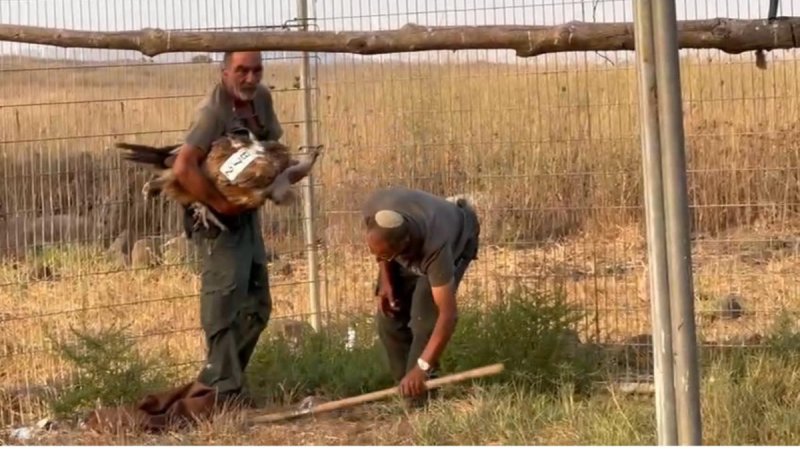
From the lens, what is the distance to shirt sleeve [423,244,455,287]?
6555mm

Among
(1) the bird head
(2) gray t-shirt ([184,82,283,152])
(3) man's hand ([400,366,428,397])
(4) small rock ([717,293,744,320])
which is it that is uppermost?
(2) gray t-shirt ([184,82,283,152])

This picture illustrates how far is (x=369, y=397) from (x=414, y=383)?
0.27 m

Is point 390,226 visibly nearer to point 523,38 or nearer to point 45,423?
point 523,38

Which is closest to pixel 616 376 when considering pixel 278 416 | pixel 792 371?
pixel 792 371

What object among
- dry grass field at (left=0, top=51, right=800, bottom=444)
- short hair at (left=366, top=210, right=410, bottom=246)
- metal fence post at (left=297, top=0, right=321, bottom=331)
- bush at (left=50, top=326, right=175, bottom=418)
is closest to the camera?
short hair at (left=366, top=210, right=410, bottom=246)

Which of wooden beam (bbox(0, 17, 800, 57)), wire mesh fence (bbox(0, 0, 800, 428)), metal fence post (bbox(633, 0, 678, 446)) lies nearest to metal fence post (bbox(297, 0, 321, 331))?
wire mesh fence (bbox(0, 0, 800, 428))

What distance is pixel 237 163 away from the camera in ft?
22.1

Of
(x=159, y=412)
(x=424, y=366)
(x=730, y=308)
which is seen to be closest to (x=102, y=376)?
(x=159, y=412)

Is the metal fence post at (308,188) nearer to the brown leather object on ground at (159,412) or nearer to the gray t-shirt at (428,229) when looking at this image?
the brown leather object on ground at (159,412)

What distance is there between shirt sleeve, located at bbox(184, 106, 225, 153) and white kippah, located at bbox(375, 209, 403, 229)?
3.16 ft

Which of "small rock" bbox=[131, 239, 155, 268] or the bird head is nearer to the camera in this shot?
the bird head

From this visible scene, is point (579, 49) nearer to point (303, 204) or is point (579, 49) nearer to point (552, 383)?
point (552, 383)

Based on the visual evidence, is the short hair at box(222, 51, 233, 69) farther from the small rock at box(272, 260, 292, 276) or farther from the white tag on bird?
the small rock at box(272, 260, 292, 276)

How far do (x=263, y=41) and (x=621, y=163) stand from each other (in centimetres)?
271
